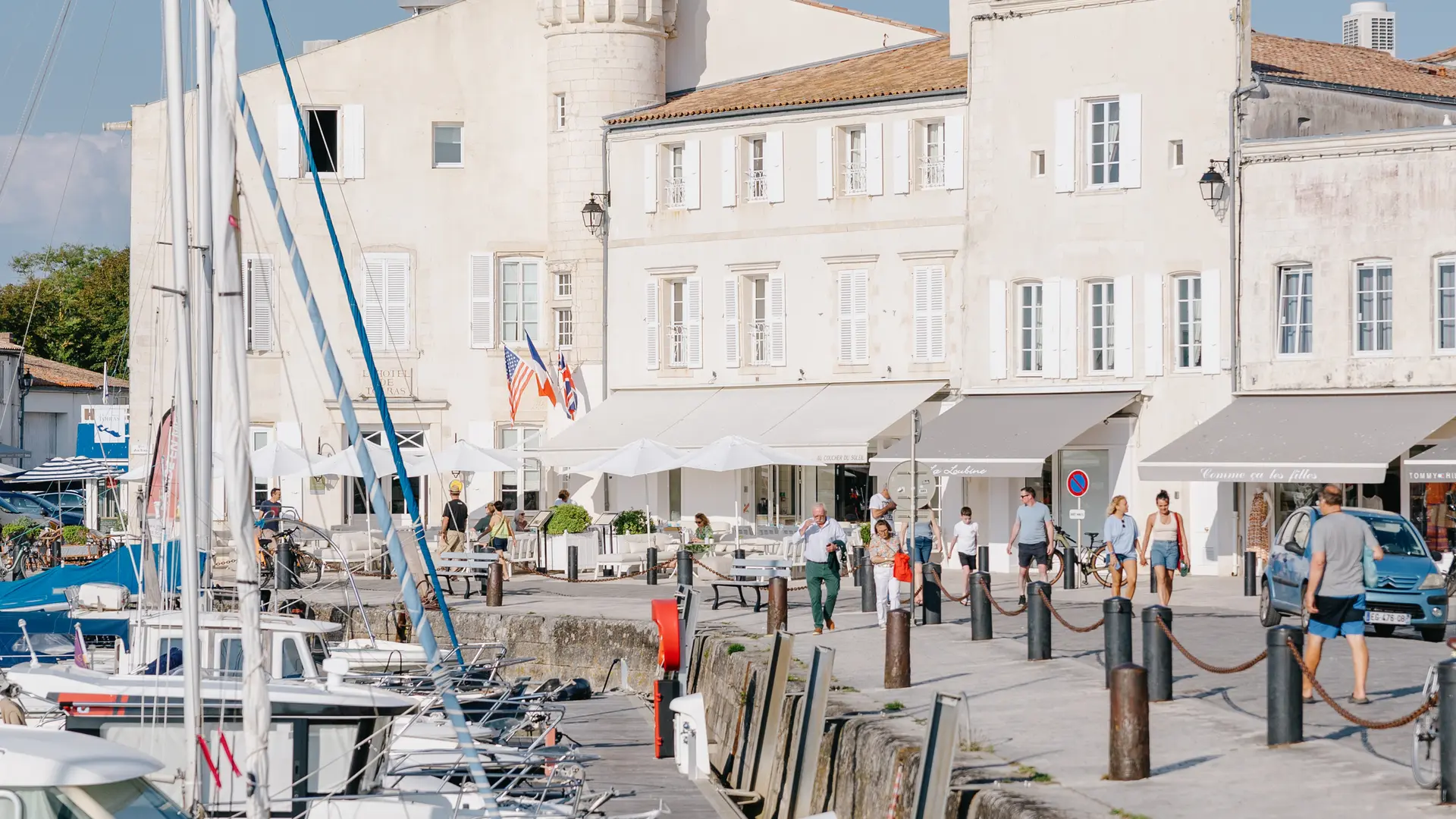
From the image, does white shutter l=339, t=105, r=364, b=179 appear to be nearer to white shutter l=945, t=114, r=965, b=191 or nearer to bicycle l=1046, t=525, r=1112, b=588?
white shutter l=945, t=114, r=965, b=191

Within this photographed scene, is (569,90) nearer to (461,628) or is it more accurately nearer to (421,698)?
(461,628)

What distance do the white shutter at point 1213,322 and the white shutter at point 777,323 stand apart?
811 centimetres

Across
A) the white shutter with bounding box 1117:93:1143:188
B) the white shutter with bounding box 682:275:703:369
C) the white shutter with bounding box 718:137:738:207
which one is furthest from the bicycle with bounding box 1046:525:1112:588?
the white shutter with bounding box 718:137:738:207

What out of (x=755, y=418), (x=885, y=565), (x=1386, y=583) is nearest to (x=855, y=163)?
(x=755, y=418)

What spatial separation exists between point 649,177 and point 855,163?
168 inches

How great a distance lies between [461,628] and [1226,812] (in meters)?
17.4

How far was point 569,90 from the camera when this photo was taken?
40.3m

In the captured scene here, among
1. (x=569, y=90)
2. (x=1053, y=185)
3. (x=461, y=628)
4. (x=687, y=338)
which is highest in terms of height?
(x=569, y=90)

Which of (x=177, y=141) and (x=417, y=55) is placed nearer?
(x=177, y=141)

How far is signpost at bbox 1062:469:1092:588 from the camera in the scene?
3012cm

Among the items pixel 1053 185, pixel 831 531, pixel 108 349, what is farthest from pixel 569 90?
pixel 108 349

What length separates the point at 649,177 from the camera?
127ft

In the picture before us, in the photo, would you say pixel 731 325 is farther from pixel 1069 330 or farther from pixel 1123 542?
pixel 1123 542

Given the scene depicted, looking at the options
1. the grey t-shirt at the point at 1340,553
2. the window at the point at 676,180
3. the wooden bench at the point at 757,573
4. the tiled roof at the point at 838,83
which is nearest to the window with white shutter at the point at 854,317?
the tiled roof at the point at 838,83
